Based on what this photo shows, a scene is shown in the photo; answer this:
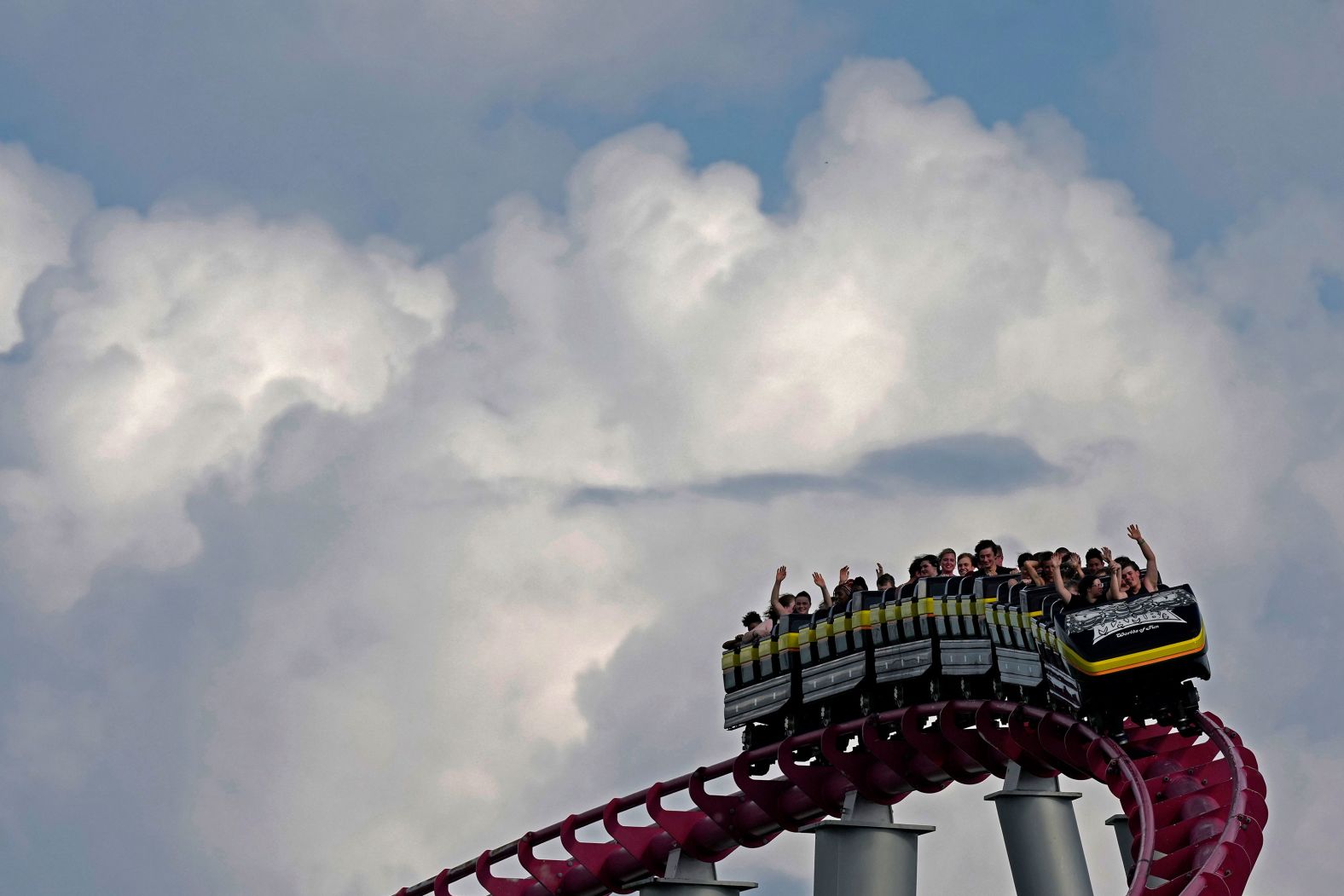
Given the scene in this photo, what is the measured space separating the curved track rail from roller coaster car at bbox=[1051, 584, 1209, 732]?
1.20 feet

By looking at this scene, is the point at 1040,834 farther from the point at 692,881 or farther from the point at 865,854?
the point at 692,881

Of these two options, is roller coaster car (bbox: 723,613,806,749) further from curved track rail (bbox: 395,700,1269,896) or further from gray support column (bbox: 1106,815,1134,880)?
gray support column (bbox: 1106,815,1134,880)

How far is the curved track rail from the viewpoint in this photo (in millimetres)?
12898

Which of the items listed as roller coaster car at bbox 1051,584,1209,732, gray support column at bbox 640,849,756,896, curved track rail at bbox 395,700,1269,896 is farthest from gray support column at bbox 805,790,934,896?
roller coaster car at bbox 1051,584,1209,732

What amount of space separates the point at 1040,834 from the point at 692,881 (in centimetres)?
421

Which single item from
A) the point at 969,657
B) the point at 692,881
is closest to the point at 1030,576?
the point at 969,657

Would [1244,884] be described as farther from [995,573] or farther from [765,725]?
[765,725]

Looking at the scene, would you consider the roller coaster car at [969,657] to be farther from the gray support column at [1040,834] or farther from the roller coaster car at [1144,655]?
the gray support column at [1040,834]

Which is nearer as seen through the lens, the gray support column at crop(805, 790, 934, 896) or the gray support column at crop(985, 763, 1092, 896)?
the gray support column at crop(985, 763, 1092, 896)

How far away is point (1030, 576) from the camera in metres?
16.9

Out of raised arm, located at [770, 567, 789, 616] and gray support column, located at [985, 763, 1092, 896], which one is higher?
raised arm, located at [770, 567, 789, 616]

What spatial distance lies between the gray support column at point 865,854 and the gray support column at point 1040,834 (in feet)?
3.88

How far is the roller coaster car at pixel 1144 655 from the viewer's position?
14.4 m

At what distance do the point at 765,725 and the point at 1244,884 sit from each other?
8.08m
